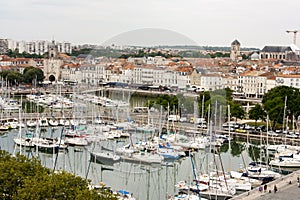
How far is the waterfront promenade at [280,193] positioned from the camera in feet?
37.9

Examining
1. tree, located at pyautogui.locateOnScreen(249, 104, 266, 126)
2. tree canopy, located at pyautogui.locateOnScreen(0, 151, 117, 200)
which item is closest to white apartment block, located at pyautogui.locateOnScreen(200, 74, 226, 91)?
tree, located at pyautogui.locateOnScreen(249, 104, 266, 126)

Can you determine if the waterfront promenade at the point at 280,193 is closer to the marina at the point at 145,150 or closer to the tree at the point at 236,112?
the marina at the point at 145,150

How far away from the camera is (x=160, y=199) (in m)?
12.8

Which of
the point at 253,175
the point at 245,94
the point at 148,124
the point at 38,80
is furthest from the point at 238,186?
the point at 38,80

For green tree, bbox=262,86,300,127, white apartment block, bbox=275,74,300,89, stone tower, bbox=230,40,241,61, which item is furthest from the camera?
stone tower, bbox=230,40,241,61

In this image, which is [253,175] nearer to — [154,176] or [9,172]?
[154,176]

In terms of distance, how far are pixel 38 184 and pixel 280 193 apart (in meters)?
5.88

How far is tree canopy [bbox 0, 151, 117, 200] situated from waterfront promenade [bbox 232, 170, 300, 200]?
414 cm

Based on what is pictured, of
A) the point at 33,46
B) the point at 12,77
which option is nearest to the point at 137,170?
the point at 12,77

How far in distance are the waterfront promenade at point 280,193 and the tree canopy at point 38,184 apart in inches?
163

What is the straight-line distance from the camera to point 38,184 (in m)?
8.38

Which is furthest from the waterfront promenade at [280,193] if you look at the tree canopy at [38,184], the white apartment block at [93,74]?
the white apartment block at [93,74]

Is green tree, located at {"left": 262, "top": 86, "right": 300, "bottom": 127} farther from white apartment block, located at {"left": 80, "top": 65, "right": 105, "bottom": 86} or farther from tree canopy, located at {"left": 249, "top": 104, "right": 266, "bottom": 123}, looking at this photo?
white apartment block, located at {"left": 80, "top": 65, "right": 105, "bottom": 86}

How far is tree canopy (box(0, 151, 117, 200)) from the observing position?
27.1ft
